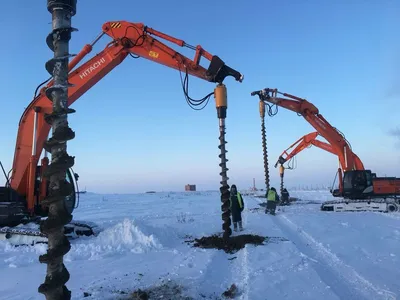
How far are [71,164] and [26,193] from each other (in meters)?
10.1

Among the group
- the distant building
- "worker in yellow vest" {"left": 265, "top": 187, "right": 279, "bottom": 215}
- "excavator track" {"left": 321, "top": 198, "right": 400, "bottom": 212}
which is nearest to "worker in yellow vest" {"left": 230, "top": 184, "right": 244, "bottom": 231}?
"worker in yellow vest" {"left": 265, "top": 187, "right": 279, "bottom": 215}

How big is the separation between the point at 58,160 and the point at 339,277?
235 inches

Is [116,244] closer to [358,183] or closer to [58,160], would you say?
[58,160]

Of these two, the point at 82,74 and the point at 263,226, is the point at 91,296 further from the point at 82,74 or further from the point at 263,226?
the point at 263,226

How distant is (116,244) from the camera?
995cm

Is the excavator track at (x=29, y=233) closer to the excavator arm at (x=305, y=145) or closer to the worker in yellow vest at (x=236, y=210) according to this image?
the worker in yellow vest at (x=236, y=210)

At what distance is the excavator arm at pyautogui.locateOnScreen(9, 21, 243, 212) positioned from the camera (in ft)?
35.7

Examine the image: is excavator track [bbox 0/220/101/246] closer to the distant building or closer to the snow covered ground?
the snow covered ground

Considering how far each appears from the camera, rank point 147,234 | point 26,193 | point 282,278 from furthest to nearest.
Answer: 1. point 26,193
2. point 147,234
3. point 282,278

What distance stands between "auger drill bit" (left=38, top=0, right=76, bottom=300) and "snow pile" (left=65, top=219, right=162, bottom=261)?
6.39 metres

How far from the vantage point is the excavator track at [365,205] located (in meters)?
19.2

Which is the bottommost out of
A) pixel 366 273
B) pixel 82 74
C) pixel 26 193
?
pixel 366 273

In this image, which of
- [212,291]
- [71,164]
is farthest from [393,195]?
[71,164]

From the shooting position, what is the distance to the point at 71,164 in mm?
2688
